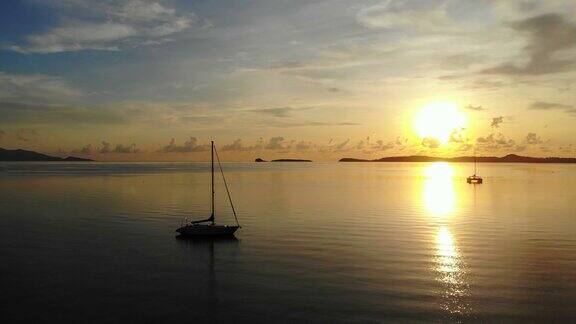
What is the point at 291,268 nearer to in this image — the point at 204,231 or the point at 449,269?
the point at 449,269

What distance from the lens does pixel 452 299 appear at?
3941cm

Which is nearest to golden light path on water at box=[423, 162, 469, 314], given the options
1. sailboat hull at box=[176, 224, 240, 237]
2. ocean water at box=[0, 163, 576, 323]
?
ocean water at box=[0, 163, 576, 323]

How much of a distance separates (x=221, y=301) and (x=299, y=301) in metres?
6.11

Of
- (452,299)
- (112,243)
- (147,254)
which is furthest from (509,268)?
(112,243)

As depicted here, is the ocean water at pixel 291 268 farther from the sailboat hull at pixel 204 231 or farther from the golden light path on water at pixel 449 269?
the sailboat hull at pixel 204 231

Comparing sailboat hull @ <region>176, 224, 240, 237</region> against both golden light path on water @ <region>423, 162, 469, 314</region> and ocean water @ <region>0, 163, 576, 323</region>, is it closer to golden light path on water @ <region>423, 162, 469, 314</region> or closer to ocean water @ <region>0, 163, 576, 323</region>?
ocean water @ <region>0, 163, 576, 323</region>

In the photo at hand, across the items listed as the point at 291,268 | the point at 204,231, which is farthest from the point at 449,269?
the point at 204,231

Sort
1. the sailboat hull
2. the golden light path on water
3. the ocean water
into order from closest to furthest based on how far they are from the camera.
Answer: the ocean water → the golden light path on water → the sailboat hull

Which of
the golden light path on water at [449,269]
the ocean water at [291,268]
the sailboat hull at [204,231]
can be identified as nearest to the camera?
the ocean water at [291,268]

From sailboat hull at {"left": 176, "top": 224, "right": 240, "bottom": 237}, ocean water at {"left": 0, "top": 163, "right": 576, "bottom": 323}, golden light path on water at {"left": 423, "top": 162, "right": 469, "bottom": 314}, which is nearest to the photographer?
ocean water at {"left": 0, "top": 163, "right": 576, "bottom": 323}

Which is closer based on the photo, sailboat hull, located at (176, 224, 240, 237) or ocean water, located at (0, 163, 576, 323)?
ocean water, located at (0, 163, 576, 323)

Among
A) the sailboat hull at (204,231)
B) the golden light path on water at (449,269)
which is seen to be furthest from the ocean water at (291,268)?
the sailboat hull at (204,231)

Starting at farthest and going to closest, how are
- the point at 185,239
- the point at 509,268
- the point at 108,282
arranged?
the point at 185,239 → the point at 509,268 → the point at 108,282

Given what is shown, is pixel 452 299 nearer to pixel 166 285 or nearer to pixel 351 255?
pixel 351 255
